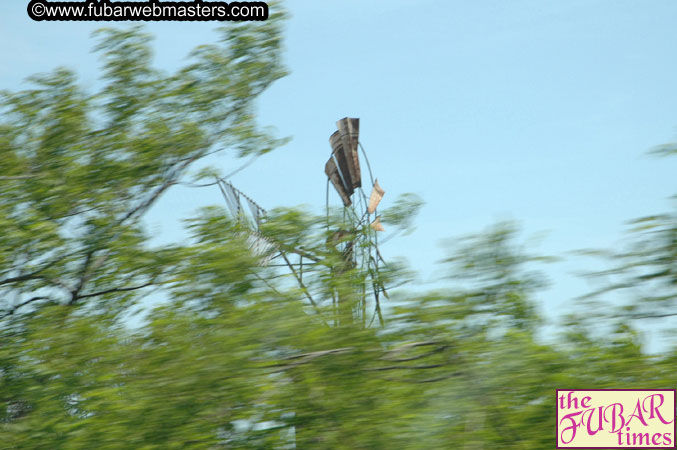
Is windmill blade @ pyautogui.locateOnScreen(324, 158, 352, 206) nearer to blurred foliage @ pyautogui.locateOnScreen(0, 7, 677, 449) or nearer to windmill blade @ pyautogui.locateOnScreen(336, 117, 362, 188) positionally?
windmill blade @ pyautogui.locateOnScreen(336, 117, 362, 188)

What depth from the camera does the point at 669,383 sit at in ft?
9.21

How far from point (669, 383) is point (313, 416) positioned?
4.67 ft

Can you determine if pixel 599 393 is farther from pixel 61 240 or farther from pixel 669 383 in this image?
pixel 61 240

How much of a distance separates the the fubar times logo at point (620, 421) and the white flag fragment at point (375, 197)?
25.6ft

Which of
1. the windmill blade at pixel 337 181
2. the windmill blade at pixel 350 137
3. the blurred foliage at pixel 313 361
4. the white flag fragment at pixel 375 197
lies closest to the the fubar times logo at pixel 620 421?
the blurred foliage at pixel 313 361

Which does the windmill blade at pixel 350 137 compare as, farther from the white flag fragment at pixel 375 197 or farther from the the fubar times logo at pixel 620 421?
the the fubar times logo at pixel 620 421

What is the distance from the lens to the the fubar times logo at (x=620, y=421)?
2.73 metres

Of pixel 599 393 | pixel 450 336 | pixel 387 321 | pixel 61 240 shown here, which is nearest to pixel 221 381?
pixel 387 321

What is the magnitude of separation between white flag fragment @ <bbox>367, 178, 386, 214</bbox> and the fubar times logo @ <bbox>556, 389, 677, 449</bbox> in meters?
7.79

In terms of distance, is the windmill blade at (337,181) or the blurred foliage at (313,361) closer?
the blurred foliage at (313,361)

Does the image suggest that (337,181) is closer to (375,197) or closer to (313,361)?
(375,197)

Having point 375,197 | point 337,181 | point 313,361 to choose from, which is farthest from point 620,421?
point 337,181

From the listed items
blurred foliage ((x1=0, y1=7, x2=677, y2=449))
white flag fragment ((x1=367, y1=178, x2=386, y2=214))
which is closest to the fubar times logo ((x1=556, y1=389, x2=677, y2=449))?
blurred foliage ((x1=0, y1=7, x2=677, y2=449))

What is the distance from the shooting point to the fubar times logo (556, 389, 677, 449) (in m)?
2.73
